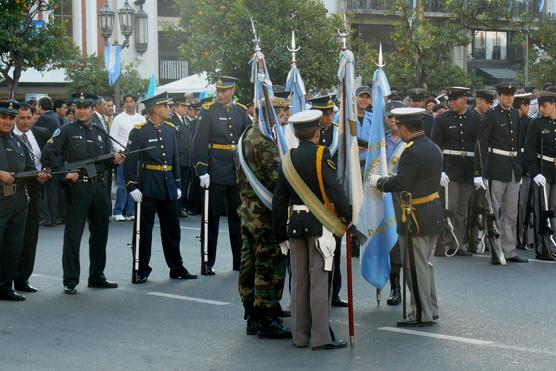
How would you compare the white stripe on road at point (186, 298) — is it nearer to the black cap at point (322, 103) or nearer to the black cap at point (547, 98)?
the black cap at point (322, 103)

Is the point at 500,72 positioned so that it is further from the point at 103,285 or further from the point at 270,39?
the point at 103,285

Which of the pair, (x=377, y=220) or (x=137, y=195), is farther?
(x=137, y=195)

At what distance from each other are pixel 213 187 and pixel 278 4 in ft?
47.2

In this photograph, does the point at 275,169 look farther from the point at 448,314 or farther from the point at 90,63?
the point at 90,63

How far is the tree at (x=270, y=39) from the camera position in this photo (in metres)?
27.2

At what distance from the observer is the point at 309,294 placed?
9.36m

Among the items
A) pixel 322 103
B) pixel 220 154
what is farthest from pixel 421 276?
pixel 220 154

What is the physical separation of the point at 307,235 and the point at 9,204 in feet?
13.2

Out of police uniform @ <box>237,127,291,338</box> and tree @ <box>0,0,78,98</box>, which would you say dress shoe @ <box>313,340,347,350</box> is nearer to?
police uniform @ <box>237,127,291,338</box>

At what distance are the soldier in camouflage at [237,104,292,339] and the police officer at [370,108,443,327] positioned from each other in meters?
1.01

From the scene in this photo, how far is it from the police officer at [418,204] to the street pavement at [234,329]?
1.02 feet

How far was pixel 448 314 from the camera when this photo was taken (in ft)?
35.1

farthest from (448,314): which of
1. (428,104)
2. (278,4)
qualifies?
(278,4)

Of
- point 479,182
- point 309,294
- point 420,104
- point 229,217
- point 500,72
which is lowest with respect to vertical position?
point 309,294
